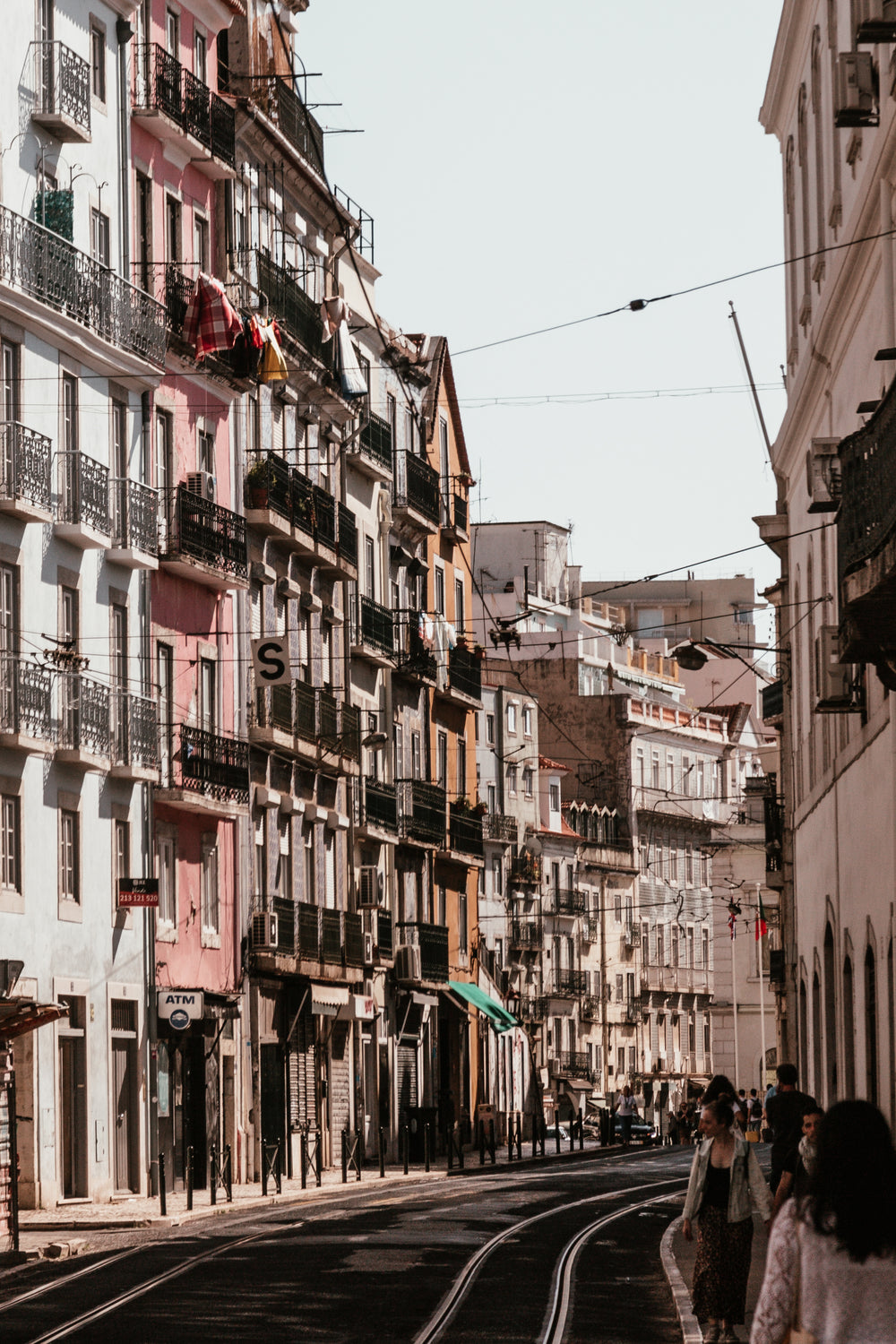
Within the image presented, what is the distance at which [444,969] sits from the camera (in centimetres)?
6350

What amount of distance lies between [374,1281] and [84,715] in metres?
17.4

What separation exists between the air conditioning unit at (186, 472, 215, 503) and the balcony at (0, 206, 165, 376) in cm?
235

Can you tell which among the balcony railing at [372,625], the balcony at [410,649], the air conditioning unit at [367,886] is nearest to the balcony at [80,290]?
the balcony railing at [372,625]

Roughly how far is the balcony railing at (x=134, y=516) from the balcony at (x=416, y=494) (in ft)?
67.4

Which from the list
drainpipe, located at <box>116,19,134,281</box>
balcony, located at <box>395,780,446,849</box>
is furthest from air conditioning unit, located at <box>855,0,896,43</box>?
balcony, located at <box>395,780,446,849</box>

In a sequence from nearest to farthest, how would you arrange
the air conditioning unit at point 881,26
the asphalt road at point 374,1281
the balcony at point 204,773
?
1. the asphalt road at point 374,1281
2. the air conditioning unit at point 881,26
3. the balcony at point 204,773

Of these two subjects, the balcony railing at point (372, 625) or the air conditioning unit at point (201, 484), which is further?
the balcony railing at point (372, 625)

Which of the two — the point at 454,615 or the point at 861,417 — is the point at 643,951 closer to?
the point at 454,615

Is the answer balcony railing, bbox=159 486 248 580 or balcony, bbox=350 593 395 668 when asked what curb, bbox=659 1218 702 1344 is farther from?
balcony, bbox=350 593 395 668

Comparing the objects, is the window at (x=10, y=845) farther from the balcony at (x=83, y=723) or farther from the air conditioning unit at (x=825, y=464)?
the air conditioning unit at (x=825, y=464)

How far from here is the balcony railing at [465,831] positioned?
6719 cm

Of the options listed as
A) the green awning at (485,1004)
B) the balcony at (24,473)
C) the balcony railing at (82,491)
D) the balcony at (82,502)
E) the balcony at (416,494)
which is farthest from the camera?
the green awning at (485,1004)

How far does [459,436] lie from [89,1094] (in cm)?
3658

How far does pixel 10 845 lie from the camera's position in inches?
1394
